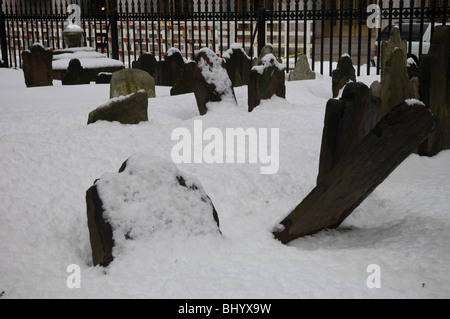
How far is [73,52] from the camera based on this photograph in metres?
11.6

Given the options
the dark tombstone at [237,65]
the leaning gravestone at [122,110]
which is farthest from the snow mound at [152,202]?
the dark tombstone at [237,65]

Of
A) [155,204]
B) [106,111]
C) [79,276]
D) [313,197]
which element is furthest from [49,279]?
[106,111]

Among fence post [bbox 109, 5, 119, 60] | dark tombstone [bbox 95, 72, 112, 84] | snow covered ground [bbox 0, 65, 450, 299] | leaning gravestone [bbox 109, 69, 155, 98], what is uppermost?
fence post [bbox 109, 5, 119, 60]

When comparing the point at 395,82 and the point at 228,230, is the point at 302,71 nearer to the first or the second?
the point at 395,82

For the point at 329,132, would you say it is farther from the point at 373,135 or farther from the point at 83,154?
the point at 83,154

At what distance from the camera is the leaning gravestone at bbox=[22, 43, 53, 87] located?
859 centimetres

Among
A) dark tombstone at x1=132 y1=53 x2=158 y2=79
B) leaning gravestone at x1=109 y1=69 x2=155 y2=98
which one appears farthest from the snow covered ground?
dark tombstone at x1=132 y1=53 x2=158 y2=79

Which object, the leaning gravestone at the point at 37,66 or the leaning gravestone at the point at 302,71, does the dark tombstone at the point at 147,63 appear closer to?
the leaning gravestone at the point at 37,66

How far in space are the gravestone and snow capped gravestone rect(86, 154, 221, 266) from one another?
237 centimetres

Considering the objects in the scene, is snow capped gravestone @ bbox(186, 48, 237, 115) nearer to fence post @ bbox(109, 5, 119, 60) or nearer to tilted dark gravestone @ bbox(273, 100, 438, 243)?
tilted dark gravestone @ bbox(273, 100, 438, 243)

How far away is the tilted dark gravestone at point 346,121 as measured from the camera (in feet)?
10.3

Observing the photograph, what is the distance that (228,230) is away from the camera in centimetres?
319

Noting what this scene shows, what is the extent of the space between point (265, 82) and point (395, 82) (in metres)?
1.58

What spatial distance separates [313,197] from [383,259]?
53 cm
